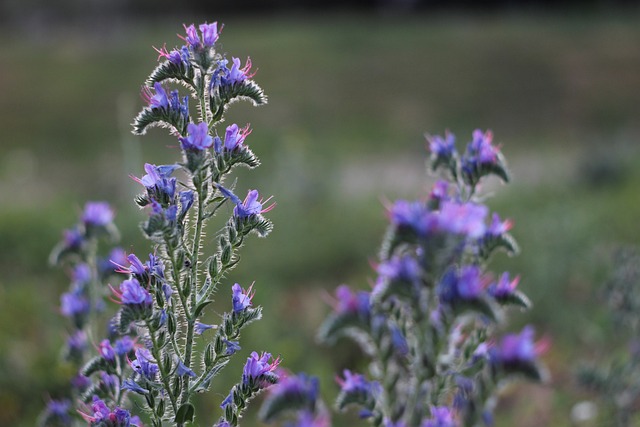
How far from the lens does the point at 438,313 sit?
176cm

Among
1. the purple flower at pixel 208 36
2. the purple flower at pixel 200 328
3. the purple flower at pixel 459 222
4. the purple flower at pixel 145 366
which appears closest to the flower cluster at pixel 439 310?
the purple flower at pixel 459 222

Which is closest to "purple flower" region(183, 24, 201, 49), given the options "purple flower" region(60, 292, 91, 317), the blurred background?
the blurred background

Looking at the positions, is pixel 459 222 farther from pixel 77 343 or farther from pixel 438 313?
pixel 77 343

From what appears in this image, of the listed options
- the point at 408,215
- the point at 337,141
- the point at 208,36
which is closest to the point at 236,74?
the point at 208,36

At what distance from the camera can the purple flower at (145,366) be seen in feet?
5.77

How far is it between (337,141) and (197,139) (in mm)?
15121

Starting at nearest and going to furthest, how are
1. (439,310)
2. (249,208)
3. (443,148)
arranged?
(439,310), (249,208), (443,148)

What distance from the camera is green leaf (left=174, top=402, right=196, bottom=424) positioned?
169 centimetres

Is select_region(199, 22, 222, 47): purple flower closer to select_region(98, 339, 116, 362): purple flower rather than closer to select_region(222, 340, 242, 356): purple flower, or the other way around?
select_region(222, 340, 242, 356): purple flower

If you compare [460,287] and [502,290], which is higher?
[502,290]

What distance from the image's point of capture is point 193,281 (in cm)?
178

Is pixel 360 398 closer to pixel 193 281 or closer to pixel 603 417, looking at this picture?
pixel 193 281

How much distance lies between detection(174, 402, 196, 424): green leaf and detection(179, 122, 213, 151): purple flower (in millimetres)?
602

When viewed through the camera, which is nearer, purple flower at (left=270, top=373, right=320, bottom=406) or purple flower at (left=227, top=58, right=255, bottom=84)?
purple flower at (left=227, top=58, right=255, bottom=84)
